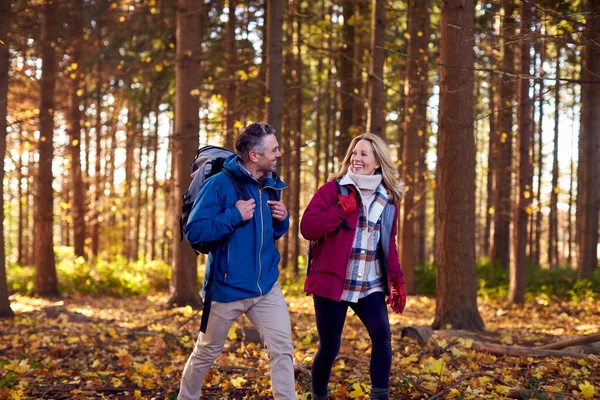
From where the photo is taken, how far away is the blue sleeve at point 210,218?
4199mm

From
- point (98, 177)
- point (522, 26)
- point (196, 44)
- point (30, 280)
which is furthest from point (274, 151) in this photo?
point (98, 177)

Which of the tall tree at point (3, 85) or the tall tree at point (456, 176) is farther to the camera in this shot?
the tall tree at point (3, 85)

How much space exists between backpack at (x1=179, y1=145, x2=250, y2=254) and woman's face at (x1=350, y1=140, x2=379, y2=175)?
0.92 m

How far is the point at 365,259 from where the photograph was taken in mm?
4723

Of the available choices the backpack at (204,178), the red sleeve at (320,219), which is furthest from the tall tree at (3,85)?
the red sleeve at (320,219)

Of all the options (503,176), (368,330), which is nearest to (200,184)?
(368,330)

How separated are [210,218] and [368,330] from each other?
4.69 feet

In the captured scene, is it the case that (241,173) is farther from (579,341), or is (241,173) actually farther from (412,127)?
(412,127)

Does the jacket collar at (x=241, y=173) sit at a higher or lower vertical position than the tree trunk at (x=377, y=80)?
lower

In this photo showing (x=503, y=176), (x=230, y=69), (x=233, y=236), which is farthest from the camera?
(x=503, y=176)

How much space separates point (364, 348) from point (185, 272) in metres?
5.22

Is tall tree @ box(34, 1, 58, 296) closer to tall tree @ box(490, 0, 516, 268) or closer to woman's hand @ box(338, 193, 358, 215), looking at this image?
tall tree @ box(490, 0, 516, 268)

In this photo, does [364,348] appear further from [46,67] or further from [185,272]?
[46,67]

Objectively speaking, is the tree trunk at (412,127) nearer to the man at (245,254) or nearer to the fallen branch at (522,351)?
the fallen branch at (522,351)
